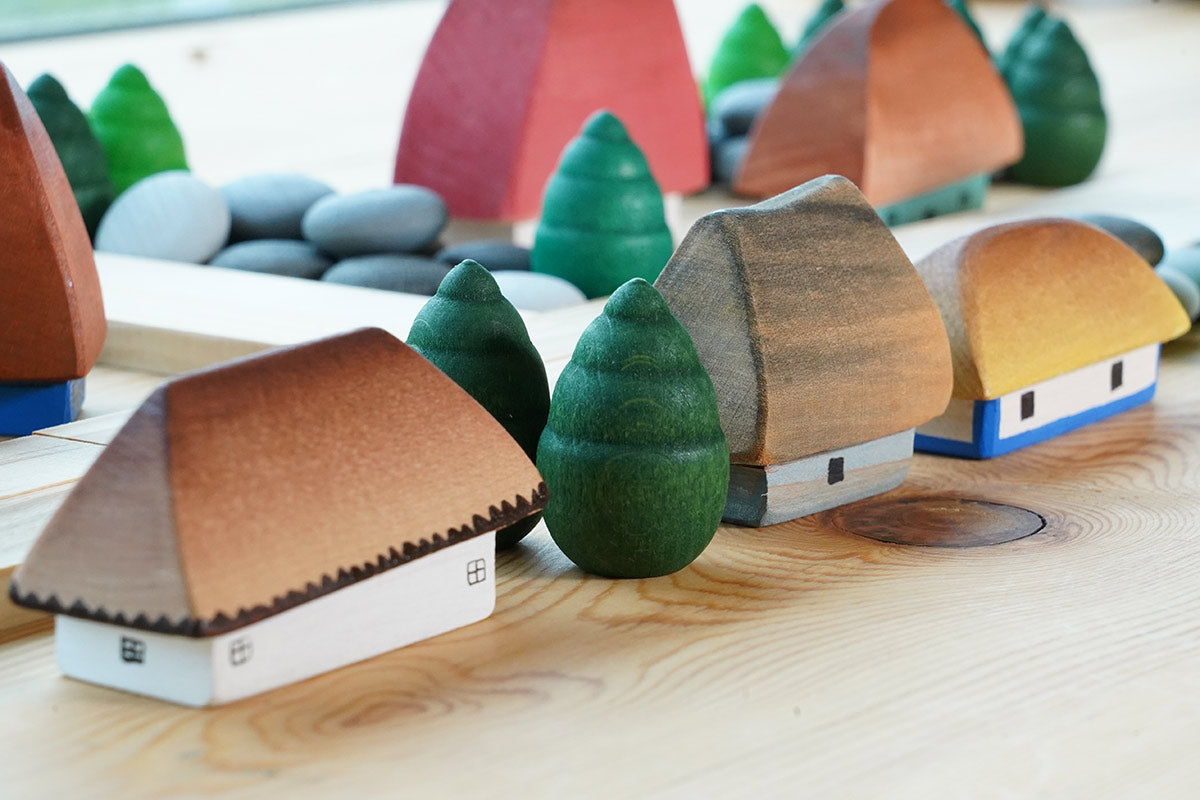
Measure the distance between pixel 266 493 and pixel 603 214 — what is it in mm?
1022

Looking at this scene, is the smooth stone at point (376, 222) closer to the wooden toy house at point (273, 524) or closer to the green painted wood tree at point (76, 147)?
the green painted wood tree at point (76, 147)

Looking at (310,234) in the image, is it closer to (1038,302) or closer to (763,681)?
(1038,302)

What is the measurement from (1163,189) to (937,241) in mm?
688

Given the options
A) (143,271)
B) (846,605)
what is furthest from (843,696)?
(143,271)

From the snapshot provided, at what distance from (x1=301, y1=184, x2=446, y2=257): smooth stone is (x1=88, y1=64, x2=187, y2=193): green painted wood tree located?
321 mm

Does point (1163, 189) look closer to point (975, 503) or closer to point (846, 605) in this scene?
point (975, 503)

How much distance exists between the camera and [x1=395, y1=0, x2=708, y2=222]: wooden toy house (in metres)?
2.36

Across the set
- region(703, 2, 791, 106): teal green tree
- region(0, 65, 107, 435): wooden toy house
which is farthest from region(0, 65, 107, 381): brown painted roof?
region(703, 2, 791, 106): teal green tree

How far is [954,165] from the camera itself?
102 inches

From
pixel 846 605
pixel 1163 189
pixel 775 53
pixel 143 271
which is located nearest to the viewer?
pixel 846 605

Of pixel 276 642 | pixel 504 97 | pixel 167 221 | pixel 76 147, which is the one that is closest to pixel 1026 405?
pixel 276 642

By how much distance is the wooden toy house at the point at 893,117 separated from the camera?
2482 mm

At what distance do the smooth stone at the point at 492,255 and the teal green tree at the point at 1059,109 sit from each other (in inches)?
43.5

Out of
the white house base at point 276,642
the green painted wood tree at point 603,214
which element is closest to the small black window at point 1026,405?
the green painted wood tree at point 603,214
